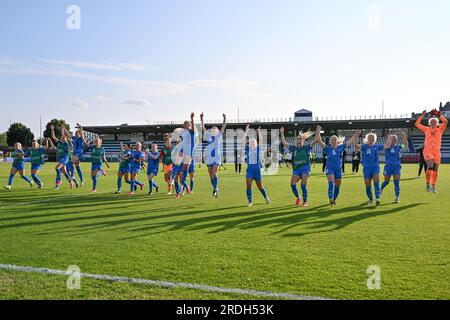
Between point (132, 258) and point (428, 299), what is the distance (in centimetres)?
386

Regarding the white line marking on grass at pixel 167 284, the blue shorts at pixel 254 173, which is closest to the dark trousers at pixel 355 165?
the blue shorts at pixel 254 173

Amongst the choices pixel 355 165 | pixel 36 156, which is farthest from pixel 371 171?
pixel 355 165

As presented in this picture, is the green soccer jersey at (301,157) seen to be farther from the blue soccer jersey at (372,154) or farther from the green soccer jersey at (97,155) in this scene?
the green soccer jersey at (97,155)

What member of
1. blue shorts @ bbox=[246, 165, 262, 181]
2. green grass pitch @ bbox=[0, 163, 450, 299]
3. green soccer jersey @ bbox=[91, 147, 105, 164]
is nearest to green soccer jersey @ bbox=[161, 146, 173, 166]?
green soccer jersey @ bbox=[91, 147, 105, 164]

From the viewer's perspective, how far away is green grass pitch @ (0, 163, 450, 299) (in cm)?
413

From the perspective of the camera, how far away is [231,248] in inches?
228

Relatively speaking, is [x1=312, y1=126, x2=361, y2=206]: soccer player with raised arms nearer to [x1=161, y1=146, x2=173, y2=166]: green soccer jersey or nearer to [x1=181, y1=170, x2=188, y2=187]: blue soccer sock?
[x1=181, y1=170, x2=188, y2=187]: blue soccer sock

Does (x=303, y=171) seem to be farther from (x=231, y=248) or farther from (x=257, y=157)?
(x=231, y=248)

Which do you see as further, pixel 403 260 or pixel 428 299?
pixel 403 260

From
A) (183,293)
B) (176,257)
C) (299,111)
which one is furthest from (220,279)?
(299,111)
